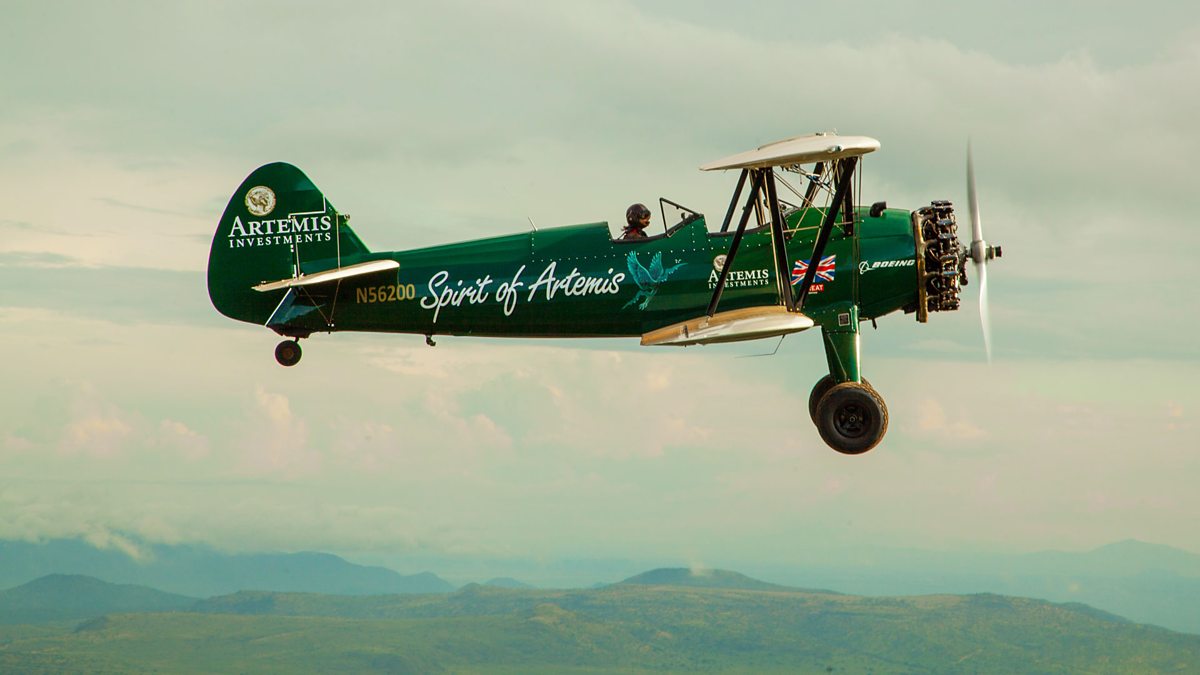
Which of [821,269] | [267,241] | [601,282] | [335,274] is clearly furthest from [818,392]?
[267,241]

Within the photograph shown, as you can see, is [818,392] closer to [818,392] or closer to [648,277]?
[818,392]

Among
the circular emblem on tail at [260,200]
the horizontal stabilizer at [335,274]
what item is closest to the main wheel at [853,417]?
the horizontal stabilizer at [335,274]

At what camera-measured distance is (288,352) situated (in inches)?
982

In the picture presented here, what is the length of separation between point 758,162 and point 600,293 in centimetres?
391

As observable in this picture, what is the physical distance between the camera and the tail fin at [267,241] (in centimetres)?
2528

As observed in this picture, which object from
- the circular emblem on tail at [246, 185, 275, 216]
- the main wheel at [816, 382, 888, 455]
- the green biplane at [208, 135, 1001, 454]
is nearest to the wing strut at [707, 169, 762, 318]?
the green biplane at [208, 135, 1001, 454]

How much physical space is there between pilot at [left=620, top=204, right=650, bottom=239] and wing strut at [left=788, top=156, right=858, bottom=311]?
2938 mm

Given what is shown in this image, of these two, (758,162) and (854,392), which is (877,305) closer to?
(854,392)

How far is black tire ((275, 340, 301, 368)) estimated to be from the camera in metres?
24.9

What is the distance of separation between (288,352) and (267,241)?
2206 mm

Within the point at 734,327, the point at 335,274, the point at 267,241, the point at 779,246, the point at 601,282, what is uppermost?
the point at 267,241

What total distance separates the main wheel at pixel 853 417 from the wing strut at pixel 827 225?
5.58 feet

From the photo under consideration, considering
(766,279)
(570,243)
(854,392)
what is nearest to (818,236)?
(766,279)

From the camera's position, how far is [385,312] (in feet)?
80.6
